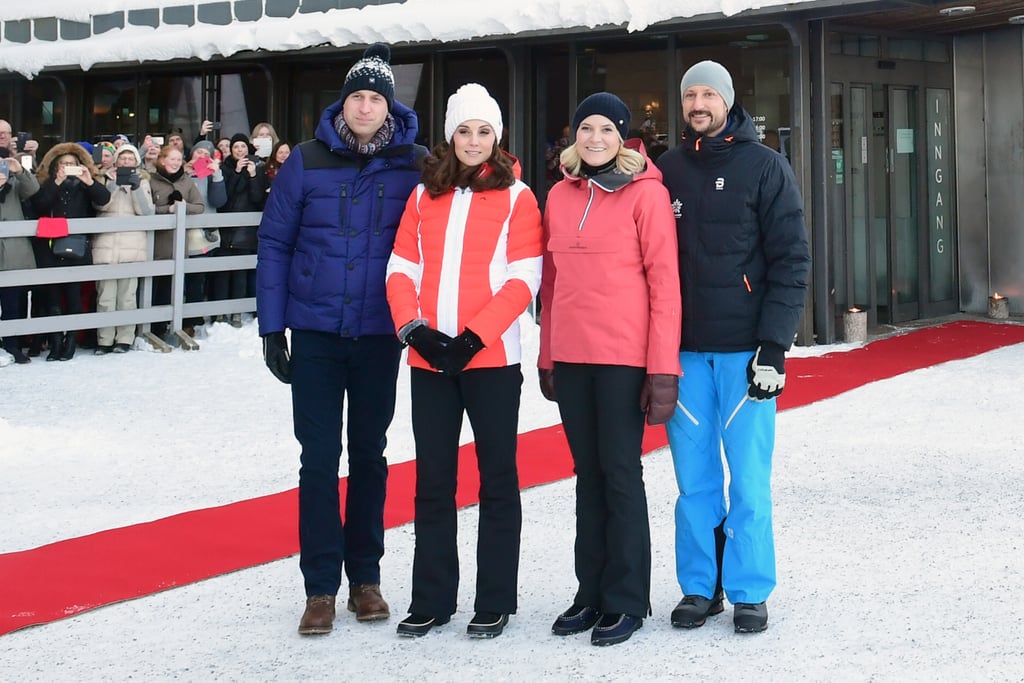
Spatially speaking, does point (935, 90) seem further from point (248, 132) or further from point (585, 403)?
point (585, 403)

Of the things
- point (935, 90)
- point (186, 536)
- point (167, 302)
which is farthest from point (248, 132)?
point (186, 536)

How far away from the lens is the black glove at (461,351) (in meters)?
4.16

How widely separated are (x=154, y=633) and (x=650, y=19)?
7.42 metres

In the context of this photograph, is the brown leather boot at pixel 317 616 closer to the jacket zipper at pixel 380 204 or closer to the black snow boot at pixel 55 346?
the jacket zipper at pixel 380 204

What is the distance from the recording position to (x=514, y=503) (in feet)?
→ 14.4

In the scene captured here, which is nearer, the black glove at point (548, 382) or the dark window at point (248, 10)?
the black glove at point (548, 382)

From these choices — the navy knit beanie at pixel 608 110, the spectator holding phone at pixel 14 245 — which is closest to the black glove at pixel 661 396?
the navy knit beanie at pixel 608 110

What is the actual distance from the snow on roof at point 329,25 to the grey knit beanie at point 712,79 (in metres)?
6.01

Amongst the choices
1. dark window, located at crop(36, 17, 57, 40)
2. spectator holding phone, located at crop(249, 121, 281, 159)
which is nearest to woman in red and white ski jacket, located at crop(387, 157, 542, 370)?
spectator holding phone, located at crop(249, 121, 281, 159)

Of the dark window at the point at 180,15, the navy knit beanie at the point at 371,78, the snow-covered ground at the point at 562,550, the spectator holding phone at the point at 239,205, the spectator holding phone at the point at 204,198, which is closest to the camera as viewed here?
the snow-covered ground at the point at 562,550

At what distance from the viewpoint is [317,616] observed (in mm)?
4371

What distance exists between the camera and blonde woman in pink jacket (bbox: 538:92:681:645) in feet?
13.8

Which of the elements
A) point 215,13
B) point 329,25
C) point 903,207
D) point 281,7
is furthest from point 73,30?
point 903,207

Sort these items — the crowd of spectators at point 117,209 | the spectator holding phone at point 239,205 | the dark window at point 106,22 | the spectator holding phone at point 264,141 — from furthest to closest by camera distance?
1. the dark window at point 106,22
2. the spectator holding phone at point 264,141
3. the spectator holding phone at point 239,205
4. the crowd of spectators at point 117,209
